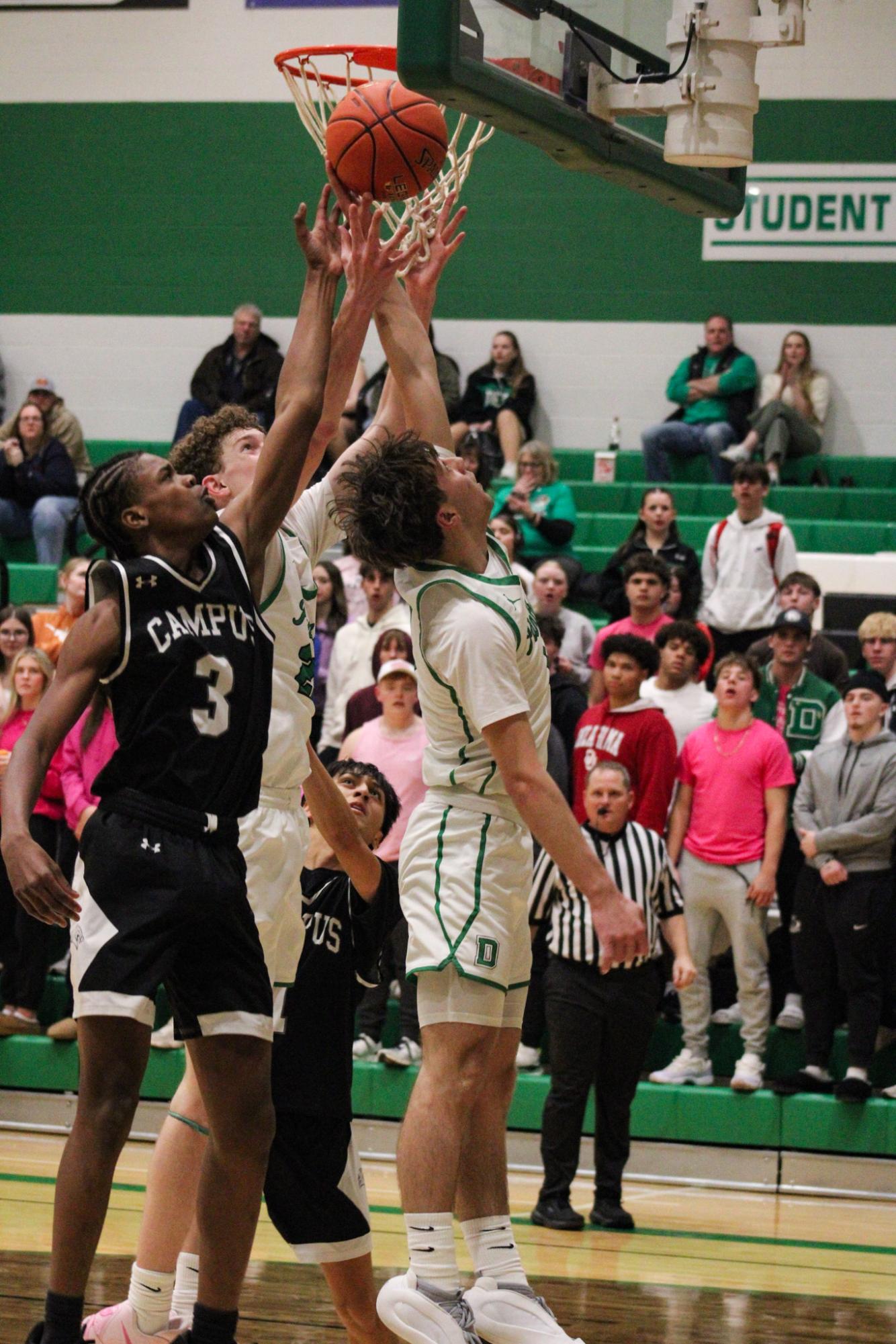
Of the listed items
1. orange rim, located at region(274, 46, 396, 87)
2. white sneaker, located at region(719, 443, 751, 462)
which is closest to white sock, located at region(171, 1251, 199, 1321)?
orange rim, located at region(274, 46, 396, 87)

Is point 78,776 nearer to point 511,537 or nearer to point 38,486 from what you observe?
point 511,537

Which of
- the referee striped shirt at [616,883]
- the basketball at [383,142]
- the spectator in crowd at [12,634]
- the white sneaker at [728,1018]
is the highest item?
the basketball at [383,142]

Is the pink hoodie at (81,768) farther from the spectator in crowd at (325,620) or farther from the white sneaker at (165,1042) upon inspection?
the spectator in crowd at (325,620)

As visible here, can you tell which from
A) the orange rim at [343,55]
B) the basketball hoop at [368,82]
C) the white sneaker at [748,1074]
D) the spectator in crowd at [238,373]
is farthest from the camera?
the spectator in crowd at [238,373]

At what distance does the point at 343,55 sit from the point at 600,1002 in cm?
378

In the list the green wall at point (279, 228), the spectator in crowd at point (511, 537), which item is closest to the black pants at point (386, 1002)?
the spectator in crowd at point (511, 537)

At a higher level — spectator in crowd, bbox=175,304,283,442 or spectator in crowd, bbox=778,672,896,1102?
spectator in crowd, bbox=175,304,283,442

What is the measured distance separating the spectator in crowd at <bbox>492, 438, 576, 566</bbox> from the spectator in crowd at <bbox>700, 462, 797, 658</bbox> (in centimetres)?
101

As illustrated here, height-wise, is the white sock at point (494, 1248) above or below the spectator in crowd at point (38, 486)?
below

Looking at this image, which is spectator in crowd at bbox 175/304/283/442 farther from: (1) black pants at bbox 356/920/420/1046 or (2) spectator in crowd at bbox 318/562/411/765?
(1) black pants at bbox 356/920/420/1046

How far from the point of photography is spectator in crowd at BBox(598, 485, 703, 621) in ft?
32.7

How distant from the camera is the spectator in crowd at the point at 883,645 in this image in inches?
341

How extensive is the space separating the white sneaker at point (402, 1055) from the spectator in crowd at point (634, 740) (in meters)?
1.31

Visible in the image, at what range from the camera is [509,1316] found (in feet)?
12.9
